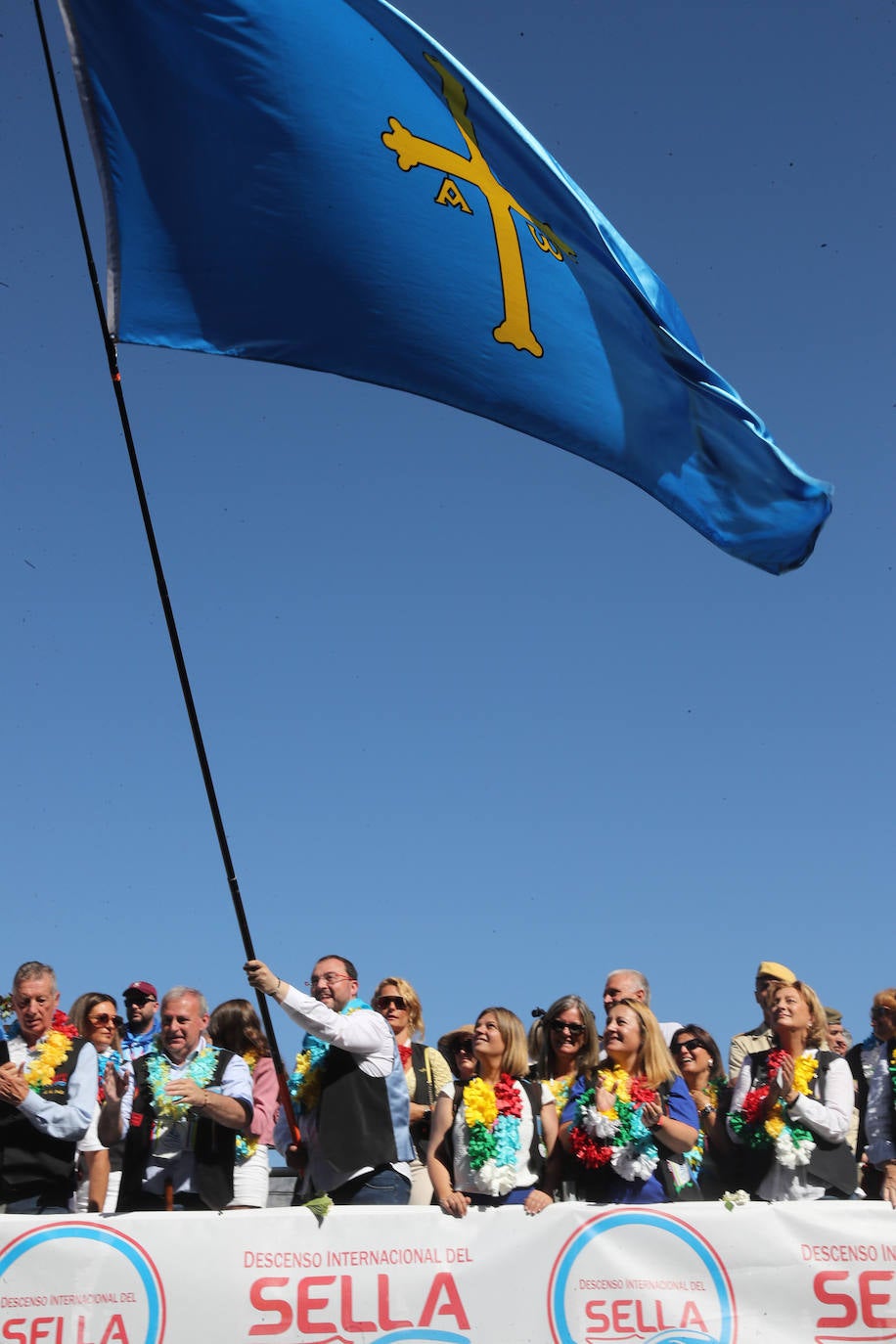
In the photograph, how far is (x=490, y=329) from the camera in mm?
7652

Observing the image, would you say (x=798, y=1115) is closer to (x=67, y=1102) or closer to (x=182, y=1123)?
(x=182, y=1123)

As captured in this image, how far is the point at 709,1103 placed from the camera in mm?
8531

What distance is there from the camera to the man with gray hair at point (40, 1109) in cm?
677

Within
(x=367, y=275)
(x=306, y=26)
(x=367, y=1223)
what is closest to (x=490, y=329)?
(x=367, y=275)

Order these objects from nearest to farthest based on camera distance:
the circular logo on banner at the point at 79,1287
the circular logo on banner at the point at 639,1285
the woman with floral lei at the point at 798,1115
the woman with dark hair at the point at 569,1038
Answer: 1. the circular logo on banner at the point at 79,1287
2. the circular logo on banner at the point at 639,1285
3. the woman with floral lei at the point at 798,1115
4. the woman with dark hair at the point at 569,1038

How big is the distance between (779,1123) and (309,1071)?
2204 millimetres

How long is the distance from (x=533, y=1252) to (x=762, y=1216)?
103 centimetres

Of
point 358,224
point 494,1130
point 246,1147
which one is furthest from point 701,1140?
point 358,224

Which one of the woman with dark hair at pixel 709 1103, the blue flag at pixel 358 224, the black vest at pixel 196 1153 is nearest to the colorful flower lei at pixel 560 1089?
the woman with dark hair at pixel 709 1103

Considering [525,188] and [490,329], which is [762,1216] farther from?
[525,188]

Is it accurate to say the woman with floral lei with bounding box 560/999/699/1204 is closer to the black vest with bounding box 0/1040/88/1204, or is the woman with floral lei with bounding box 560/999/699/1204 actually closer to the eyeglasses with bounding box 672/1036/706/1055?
the eyeglasses with bounding box 672/1036/706/1055

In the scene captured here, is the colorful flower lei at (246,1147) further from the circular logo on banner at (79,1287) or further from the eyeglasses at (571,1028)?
the eyeglasses at (571,1028)

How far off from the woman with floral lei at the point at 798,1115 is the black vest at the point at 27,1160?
3172 mm

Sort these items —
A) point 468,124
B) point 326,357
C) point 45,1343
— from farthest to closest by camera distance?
point 468,124 → point 326,357 → point 45,1343
